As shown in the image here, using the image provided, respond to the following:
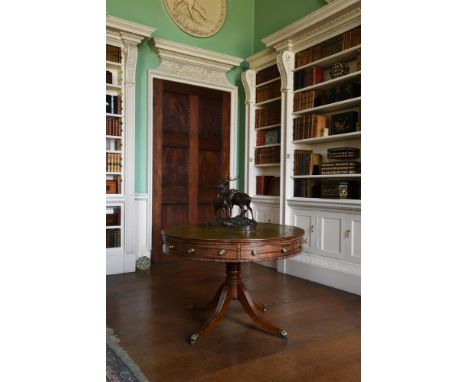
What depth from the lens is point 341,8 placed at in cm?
323

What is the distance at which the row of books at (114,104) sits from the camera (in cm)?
391

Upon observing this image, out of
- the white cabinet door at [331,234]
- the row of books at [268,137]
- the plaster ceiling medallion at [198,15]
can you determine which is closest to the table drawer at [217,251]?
the white cabinet door at [331,234]

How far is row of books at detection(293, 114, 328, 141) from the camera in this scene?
3734 mm

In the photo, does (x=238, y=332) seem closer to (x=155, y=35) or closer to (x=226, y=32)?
(x=155, y=35)

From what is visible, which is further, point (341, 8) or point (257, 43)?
point (257, 43)

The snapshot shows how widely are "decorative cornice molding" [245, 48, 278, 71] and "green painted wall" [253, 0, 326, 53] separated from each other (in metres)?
0.48

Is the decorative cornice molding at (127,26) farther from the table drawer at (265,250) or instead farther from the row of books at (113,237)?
the table drawer at (265,250)

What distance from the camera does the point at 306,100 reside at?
3.82m

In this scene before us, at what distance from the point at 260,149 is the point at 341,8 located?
1915 millimetres

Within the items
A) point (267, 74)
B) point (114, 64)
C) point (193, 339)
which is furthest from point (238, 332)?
point (267, 74)

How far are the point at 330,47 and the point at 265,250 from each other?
2547 millimetres
